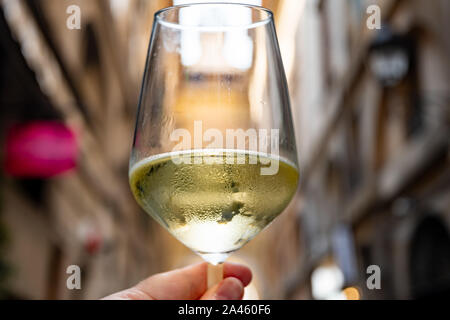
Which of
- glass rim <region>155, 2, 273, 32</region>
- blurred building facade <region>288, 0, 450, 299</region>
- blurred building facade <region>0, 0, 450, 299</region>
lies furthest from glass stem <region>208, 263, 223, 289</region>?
blurred building facade <region>288, 0, 450, 299</region>

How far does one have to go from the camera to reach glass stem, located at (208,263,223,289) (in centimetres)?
107

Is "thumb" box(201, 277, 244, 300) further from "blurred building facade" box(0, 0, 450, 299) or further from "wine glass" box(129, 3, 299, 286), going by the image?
"blurred building facade" box(0, 0, 450, 299)

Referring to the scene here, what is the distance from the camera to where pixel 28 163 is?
15.7 feet

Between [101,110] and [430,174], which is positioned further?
[101,110]

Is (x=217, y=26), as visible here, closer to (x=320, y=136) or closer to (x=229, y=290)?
(x=229, y=290)

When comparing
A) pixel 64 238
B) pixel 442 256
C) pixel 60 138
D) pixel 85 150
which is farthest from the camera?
pixel 85 150

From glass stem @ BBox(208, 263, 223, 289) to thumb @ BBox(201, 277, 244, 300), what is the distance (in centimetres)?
2

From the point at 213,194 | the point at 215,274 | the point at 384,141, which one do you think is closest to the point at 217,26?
the point at 213,194

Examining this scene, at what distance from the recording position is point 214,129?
3.41ft

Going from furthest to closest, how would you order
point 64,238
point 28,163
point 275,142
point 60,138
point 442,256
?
point 442,256
point 64,238
point 60,138
point 28,163
point 275,142

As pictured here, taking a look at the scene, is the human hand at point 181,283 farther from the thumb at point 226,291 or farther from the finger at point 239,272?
the thumb at point 226,291

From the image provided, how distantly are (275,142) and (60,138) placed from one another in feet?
14.4
